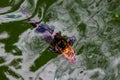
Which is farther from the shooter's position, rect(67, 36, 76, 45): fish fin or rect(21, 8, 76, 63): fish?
rect(67, 36, 76, 45): fish fin

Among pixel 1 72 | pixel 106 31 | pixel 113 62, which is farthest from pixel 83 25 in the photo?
pixel 1 72

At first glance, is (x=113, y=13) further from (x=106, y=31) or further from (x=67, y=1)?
(x=67, y=1)

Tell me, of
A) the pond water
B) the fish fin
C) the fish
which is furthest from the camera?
the fish fin

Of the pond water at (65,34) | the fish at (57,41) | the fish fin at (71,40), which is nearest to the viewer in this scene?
the pond water at (65,34)

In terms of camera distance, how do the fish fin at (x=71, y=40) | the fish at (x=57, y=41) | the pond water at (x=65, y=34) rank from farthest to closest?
1. the fish fin at (x=71, y=40)
2. the fish at (x=57, y=41)
3. the pond water at (x=65, y=34)

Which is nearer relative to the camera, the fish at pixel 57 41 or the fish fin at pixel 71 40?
Answer: the fish at pixel 57 41
